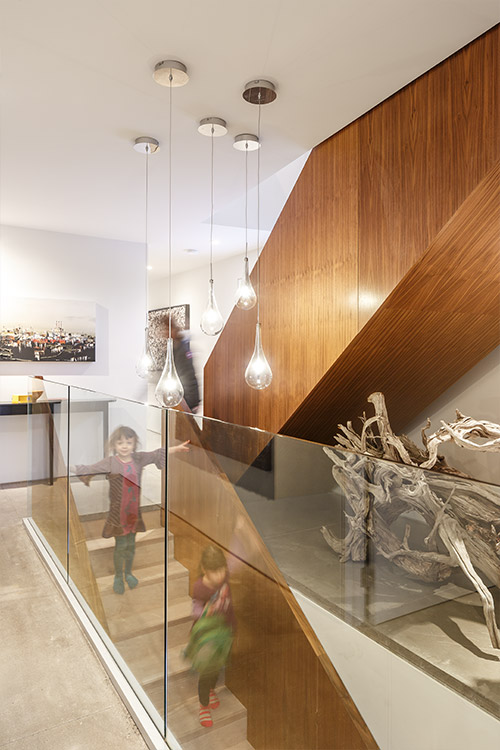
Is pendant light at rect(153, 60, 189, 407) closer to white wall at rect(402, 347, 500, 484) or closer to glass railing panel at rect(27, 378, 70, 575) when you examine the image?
glass railing panel at rect(27, 378, 70, 575)

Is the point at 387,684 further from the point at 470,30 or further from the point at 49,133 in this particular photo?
the point at 49,133

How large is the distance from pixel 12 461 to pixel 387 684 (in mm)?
4449

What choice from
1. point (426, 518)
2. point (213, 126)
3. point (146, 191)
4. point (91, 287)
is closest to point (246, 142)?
point (213, 126)

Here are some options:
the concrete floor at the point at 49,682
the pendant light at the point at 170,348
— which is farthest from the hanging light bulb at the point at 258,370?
the concrete floor at the point at 49,682

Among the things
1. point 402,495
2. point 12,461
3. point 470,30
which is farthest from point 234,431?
point 12,461

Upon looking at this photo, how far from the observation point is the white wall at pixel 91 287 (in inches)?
186

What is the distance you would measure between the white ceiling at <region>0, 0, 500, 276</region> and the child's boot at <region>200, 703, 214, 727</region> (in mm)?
2173

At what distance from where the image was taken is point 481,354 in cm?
291

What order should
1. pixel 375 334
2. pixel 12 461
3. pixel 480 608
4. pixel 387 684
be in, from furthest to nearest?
1. pixel 12 461
2. pixel 375 334
3. pixel 387 684
4. pixel 480 608

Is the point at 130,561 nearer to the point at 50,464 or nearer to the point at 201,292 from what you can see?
the point at 50,464

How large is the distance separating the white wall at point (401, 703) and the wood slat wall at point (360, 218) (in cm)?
154

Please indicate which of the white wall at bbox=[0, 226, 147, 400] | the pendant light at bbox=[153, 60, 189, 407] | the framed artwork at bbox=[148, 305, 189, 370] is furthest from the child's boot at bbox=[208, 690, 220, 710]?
the framed artwork at bbox=[148, 305, 189, 370]

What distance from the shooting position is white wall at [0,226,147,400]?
472cm

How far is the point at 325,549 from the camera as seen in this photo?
1271mm
